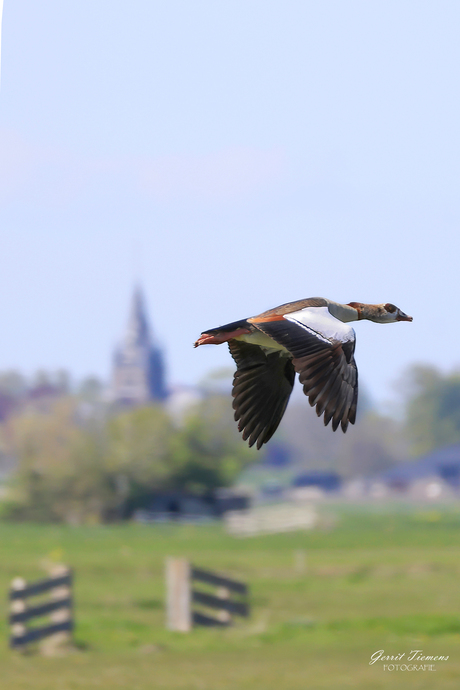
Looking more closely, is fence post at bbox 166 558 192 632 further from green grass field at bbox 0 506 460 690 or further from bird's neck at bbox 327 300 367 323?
bird's neck at bbox 327 300 367 323

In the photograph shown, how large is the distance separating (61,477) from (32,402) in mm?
24574

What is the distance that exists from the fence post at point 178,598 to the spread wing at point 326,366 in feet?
66.2

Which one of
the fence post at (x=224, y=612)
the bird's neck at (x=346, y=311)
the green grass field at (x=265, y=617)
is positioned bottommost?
the green grass field at (x=265, y=617)

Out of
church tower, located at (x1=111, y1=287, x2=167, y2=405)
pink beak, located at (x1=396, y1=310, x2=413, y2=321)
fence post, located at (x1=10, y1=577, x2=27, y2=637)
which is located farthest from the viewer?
church tower, located at (x1=111, y1=287, x2=167, y2=405)

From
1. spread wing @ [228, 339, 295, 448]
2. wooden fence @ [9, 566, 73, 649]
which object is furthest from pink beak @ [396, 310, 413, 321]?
wooden fence @ [9, 566, 73, 649]

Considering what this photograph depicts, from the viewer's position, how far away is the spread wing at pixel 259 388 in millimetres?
12328

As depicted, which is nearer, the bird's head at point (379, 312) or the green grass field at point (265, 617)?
the bird's head at point (379, 312)

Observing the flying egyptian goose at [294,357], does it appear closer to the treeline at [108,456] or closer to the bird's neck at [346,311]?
the bird's neck at [346,311]

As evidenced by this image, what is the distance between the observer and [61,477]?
254 ft

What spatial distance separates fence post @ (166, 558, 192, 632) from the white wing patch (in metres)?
19.9

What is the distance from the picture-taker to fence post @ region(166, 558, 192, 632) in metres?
30.0
